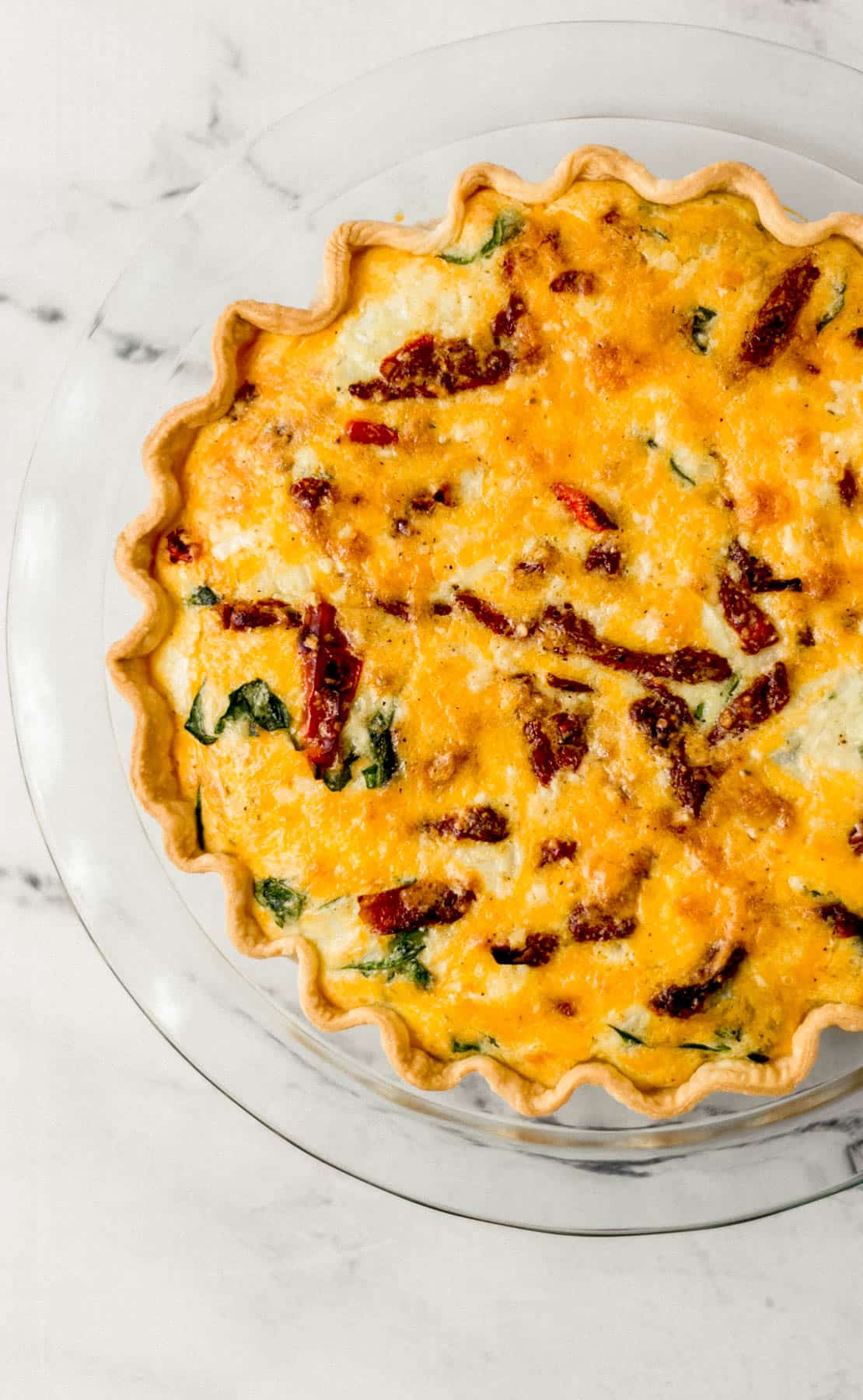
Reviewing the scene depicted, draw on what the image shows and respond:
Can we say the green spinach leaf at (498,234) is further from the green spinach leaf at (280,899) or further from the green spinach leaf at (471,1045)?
the green spinach leaf at (471,1045)

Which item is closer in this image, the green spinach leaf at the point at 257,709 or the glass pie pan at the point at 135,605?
the green spinach leaf at the point at 257,709

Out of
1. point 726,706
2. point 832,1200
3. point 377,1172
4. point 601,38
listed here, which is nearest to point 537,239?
point 601,38

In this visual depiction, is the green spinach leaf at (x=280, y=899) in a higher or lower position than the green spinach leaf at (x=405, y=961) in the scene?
higher

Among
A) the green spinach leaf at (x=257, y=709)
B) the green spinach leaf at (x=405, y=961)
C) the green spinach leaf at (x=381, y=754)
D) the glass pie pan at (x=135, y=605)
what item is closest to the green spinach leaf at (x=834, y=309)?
the glass pie pan at (x=135, y=605)

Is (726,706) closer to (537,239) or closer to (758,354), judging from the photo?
(758,354)

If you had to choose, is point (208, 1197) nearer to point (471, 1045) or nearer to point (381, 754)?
point (471, 1045)

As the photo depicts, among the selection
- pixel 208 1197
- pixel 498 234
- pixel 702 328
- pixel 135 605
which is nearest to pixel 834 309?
pixel 702 328

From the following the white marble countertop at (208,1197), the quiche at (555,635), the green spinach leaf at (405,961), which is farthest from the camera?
the white marble countertop at (208,1197)
